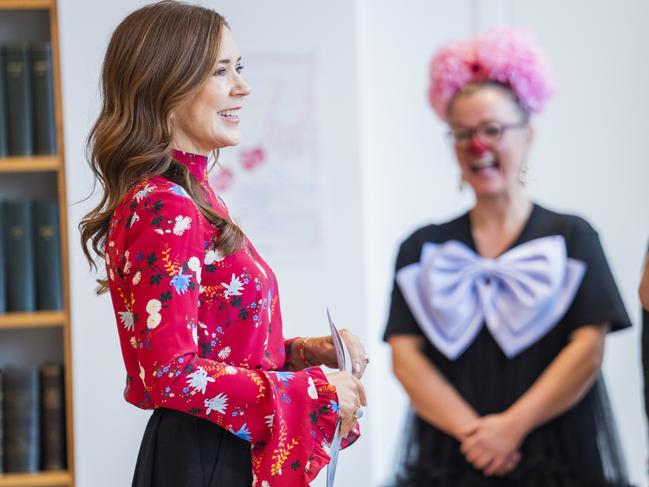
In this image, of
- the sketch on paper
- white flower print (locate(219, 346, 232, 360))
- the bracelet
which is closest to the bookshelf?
the sketch on paper

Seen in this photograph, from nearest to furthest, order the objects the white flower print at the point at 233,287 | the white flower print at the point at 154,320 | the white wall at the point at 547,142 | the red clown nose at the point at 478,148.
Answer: the white flower print at the point at 154,320, the white flower print at the point at 233,287, the red clown nose at the point at 478,148, the white wall at the point at 547,142

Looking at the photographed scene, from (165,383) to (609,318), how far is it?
131 centimetres

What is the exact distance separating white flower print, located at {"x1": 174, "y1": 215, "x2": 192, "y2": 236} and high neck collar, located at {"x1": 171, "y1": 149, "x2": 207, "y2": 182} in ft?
0.41

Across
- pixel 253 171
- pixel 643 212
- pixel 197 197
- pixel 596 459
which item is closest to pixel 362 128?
pixel 253 171

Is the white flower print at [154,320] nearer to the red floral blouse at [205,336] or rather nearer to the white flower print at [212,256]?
the red floral blouse at [205,336]

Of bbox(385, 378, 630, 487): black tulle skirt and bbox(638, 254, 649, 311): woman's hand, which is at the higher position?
bbox(638, 254, 649, 311): woman's hand

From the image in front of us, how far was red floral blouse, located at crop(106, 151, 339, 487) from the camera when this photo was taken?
1139 mm

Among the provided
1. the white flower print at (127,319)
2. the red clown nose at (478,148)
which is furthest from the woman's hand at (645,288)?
the white flower print at (127,319)

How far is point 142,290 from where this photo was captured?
3.76ft

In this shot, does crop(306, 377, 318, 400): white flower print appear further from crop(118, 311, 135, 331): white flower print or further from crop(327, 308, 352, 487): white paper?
crop(118, 311, 135, 331): white flower print

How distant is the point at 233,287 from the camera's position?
48.7 inches

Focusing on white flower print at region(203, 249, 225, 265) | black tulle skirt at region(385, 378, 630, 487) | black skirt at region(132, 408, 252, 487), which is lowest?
black tulle skirt at region(385, 378, 630, 487)

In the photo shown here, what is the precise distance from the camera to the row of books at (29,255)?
2.72 meters

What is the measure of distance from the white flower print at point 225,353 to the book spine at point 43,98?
1681mm
